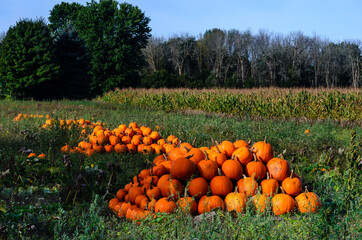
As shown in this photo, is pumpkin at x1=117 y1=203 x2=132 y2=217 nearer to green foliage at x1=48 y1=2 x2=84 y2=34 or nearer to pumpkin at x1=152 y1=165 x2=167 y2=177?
pumpkin at x1=152 y1=165 x2=167 y2=177

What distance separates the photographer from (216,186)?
3.19m

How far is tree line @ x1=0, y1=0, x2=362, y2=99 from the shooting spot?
80.8 ft

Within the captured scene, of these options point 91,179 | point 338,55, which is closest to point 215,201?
point 91,179

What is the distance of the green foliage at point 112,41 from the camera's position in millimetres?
31781

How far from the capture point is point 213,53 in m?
57.4

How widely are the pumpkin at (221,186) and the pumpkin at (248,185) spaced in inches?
4.2

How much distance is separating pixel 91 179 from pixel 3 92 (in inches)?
1180

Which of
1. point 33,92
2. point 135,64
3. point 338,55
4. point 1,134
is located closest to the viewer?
point 1,134

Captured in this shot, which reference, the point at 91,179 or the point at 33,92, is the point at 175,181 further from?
the point at 33,92

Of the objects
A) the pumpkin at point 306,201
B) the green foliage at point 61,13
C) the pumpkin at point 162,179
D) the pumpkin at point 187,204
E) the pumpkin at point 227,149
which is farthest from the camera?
the green foliage at point 61,13

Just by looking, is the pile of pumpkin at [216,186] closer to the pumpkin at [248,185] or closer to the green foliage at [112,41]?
the pumpkin at [248,185]

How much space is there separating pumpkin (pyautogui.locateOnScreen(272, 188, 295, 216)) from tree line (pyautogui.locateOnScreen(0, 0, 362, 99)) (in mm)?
14722

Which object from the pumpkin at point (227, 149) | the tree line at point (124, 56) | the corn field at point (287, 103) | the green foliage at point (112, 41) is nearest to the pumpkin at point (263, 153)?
the pumpkin at point (227, 149)

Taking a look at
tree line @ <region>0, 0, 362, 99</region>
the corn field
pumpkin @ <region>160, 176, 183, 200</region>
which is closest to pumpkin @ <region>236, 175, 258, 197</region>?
pumpkin @ <region>160, 176, 183, 200</region>
